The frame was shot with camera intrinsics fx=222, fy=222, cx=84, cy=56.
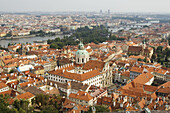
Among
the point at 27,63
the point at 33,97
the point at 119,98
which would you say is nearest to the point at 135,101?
the point at 119,98

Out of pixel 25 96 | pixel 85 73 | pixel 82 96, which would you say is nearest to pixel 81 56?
pixel 85 73

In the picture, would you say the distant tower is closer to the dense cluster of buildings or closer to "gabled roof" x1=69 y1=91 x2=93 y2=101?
the dense cluster of buildings

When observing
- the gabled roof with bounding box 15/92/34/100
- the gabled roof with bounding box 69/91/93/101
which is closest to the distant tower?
the gabled roof with bounding box 69/91/93/101

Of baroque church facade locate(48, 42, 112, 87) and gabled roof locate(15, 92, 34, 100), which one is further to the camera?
baroque church facade locate(48, 42, 112, 87)

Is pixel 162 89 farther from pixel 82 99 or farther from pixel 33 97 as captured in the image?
pixel 33 97

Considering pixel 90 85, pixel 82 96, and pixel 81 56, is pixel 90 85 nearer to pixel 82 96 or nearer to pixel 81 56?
pixel 82 96

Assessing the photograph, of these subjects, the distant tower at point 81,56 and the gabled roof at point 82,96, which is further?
the distant tower at point 81,56

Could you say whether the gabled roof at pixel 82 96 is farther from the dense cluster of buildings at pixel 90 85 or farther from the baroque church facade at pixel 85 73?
the baroque church facade at pixel 85 73

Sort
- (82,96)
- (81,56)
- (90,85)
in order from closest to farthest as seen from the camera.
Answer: (82,96)
(90,85)
(81,56)

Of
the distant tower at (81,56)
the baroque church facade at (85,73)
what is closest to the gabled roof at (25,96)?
the baroque church facade at (85,73)
